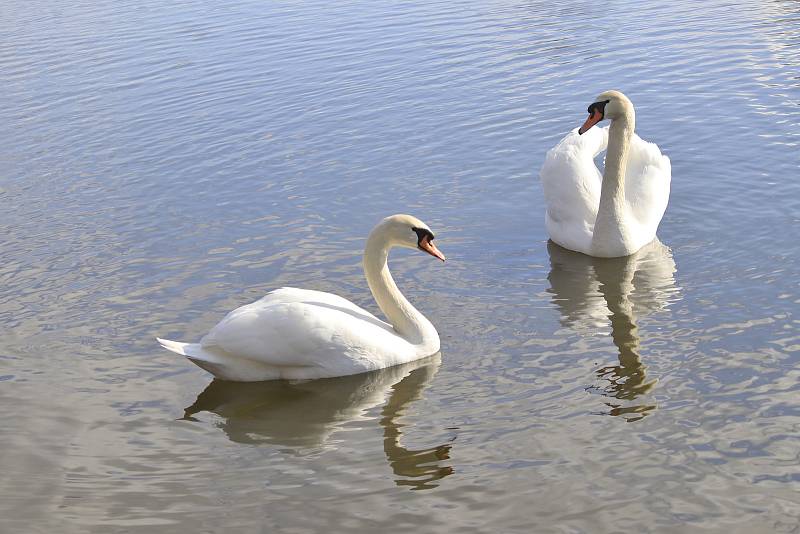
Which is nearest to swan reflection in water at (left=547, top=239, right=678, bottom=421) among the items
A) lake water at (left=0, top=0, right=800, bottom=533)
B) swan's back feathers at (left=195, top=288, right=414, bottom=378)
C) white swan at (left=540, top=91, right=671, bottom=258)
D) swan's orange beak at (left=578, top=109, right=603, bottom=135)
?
lake water at (left=0, top=0, right=800, bottom=533)

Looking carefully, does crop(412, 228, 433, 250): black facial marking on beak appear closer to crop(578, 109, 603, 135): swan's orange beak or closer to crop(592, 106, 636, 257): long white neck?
crop(592, 106, 636, 257): long white neck

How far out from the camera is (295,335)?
305 inches

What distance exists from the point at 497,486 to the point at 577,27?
13.1 metres

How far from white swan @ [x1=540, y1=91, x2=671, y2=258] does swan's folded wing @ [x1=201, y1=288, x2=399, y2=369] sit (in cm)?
279

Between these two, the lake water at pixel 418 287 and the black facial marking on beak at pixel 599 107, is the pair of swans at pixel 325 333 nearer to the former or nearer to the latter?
the lake water at pixel 418 287

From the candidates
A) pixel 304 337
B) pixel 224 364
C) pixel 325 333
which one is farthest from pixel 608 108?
pixel 224 364

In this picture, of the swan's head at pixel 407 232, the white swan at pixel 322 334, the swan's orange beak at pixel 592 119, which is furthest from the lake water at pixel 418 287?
the swan's orange beak at pixel 592 119

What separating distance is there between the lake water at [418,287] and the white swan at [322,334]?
143mm

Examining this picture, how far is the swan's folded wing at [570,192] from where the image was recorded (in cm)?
1020

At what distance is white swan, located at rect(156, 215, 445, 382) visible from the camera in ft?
25.4

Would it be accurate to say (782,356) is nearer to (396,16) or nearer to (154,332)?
(154,332)

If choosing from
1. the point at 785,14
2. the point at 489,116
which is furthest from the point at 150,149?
the point at 785,14

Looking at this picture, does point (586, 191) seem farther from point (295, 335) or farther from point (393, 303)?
point (295, 335)

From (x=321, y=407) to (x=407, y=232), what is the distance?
1.43m
